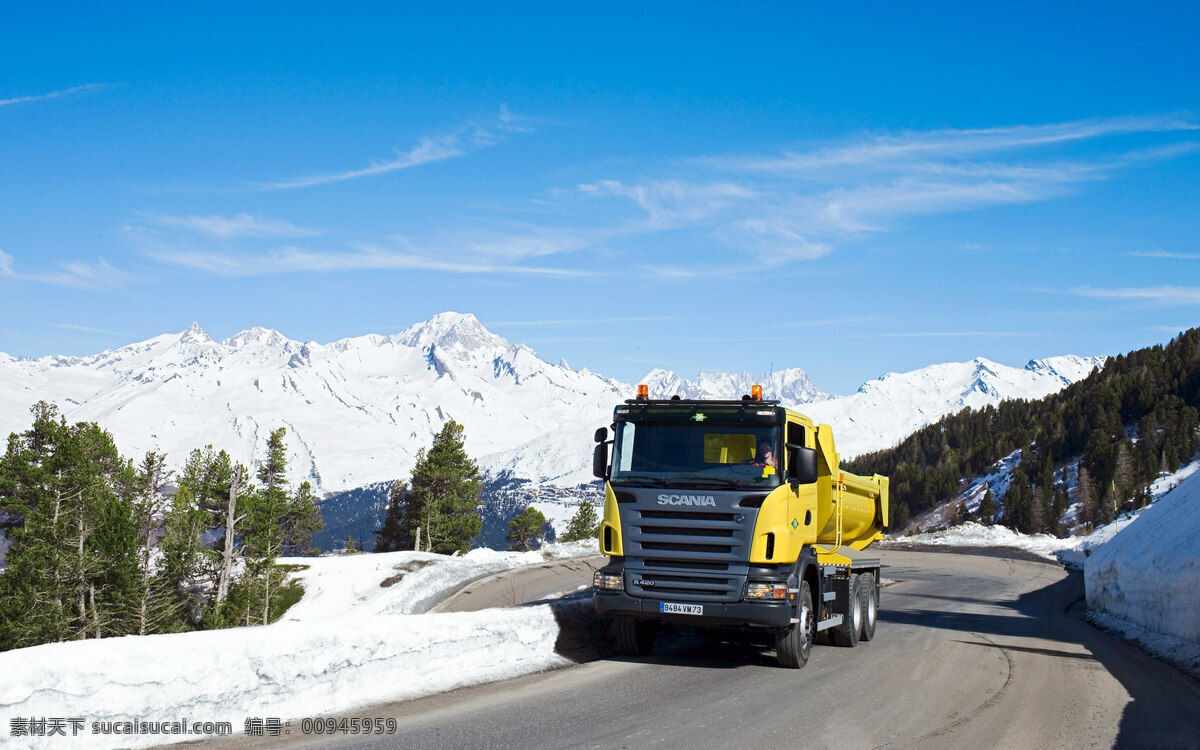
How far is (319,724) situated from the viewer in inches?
342

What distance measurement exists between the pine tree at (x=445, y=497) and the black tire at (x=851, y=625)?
5546cm

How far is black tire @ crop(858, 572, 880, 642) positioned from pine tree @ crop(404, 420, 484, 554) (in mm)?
54341

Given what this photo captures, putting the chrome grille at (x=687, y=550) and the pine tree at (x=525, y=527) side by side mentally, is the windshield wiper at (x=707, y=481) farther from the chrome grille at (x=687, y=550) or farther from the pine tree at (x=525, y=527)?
the pine tree at (x=525, y=527)

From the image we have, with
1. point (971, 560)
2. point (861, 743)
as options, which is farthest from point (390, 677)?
point (971, 560)

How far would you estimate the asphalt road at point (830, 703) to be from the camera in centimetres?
859

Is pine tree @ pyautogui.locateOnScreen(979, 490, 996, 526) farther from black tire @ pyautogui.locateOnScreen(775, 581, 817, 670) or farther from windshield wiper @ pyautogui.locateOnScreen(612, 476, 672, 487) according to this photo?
windshield wiper @ pyautogui.locateOnScreen(612, 476, 672, 487)

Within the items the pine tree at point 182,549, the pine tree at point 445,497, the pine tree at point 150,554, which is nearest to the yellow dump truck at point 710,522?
the pine tree at point 150,554

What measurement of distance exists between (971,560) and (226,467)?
158ft

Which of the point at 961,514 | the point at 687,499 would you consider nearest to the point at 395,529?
the point at 961,514

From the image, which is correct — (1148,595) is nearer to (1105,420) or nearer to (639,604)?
(639,604)

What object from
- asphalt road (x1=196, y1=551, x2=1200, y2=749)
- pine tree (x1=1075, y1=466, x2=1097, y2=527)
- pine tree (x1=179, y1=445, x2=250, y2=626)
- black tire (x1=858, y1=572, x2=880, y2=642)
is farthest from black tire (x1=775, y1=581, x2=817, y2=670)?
pine tree (x1=1075, y1=466, x2=1097, y2=527)

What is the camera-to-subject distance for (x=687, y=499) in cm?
1180

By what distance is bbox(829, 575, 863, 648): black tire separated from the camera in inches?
579

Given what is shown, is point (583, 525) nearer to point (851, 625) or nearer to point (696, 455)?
point (851, 625)
